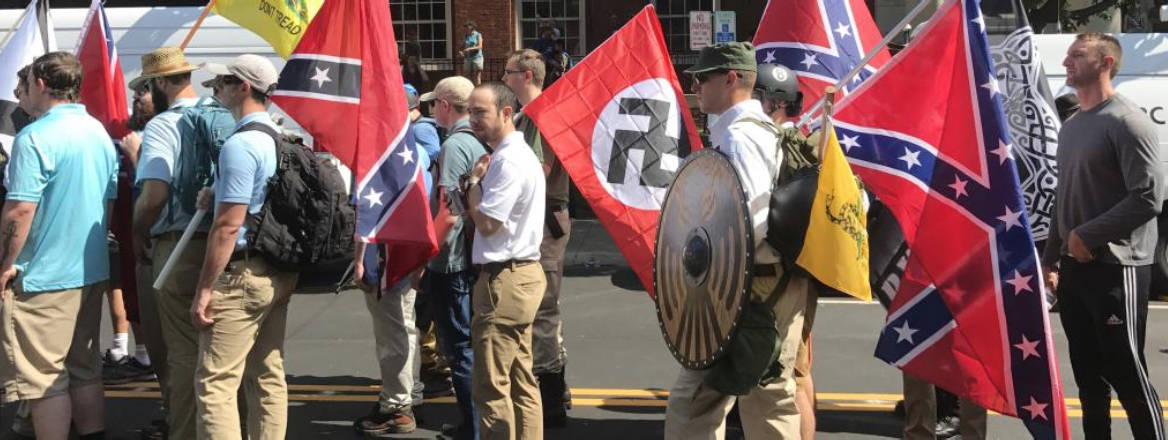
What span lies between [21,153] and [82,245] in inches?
18.6

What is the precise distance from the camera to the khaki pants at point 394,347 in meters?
6.32

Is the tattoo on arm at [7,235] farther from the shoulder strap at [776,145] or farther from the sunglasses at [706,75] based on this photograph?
the shoulder strap at [776,145]

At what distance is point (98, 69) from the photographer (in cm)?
716

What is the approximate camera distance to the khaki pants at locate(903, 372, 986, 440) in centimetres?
541

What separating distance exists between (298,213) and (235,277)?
1.13 ft

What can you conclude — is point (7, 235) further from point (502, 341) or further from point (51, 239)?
point (502, 341)

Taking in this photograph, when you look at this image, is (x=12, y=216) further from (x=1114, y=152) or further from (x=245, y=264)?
(x=1114, y=152)

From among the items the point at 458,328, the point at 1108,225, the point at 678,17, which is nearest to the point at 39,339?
the point at 458,328

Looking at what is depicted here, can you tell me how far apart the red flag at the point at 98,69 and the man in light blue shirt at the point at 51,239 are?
143 centimetres

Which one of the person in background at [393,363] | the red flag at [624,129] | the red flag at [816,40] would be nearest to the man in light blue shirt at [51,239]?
the person in background at [393,363]

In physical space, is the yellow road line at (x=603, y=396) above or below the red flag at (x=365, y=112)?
below

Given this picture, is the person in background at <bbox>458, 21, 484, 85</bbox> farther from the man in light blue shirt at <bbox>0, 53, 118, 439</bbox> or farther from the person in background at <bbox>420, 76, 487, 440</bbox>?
the man in light blue shirt at <bbox>0, 53, 118, 439</bbox>

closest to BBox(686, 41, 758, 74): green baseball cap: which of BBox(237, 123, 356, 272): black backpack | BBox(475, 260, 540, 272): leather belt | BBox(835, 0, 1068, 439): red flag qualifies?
BBox(835, 0, 1068, 439): red flag

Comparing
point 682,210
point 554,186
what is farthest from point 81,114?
point 682,210
